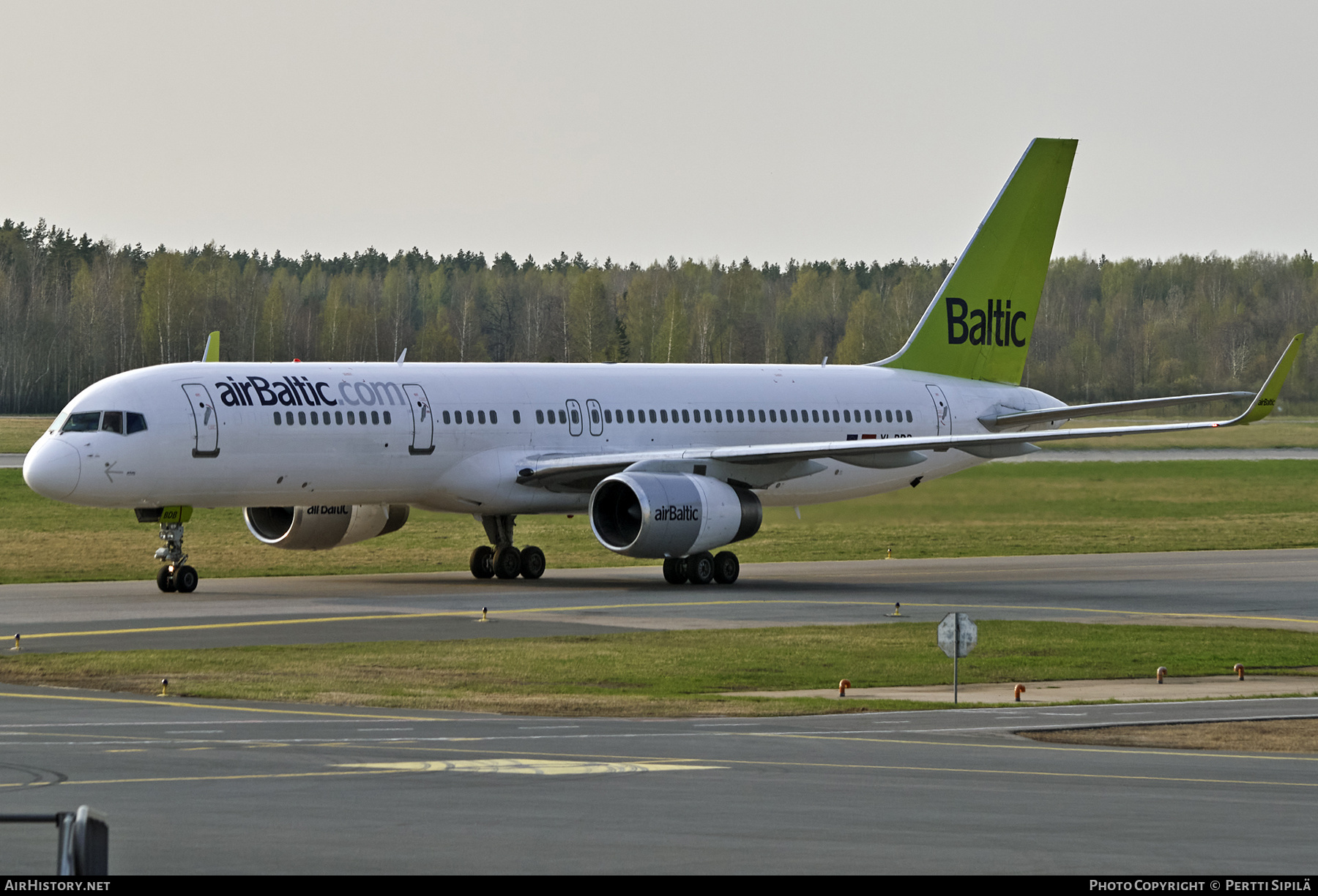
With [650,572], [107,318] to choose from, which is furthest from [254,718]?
[107,318]

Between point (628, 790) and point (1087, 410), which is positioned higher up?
point (1087, 410)

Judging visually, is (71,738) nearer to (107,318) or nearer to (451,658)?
(451,658)

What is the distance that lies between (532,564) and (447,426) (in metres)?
4.20

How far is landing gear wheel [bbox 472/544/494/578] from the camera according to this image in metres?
42.6

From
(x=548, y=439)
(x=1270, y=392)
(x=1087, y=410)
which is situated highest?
(x=1270, y=392)

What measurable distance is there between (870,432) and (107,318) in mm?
106047

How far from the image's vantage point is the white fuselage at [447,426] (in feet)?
119

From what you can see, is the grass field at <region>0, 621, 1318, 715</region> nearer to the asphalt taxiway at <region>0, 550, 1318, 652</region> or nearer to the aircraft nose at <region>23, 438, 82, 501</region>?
the asphalt taxiway at <region>0, 550, 1318, 652</region>

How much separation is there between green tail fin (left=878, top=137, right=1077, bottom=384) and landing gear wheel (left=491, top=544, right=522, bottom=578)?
12.4 metres

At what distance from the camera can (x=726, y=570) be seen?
4053cm

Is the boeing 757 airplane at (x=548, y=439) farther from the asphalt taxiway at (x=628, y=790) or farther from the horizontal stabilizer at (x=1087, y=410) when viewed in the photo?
the asphalt taxiway at (x=628, y=790)

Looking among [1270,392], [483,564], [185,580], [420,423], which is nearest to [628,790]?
[185,580]

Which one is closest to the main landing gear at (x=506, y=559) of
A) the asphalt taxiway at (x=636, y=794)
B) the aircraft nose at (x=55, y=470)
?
the aircraft nose at (x=55, y=470)

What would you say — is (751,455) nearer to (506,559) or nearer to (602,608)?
(506,559)
